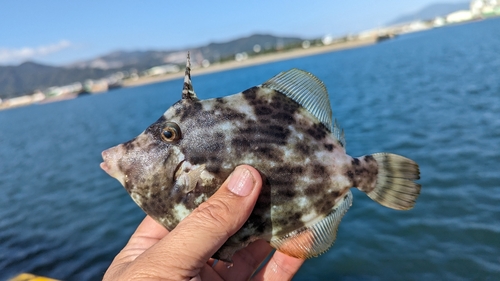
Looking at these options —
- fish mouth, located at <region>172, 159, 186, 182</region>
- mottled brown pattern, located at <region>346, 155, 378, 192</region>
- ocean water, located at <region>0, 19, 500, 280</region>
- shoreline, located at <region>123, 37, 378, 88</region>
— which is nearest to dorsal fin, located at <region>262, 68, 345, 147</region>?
mottled brown pattern, located at <region>346, 155, 378, 192</region>

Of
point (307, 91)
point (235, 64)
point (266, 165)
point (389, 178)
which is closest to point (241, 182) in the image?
point (266, 165)

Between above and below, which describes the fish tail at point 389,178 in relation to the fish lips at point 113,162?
below

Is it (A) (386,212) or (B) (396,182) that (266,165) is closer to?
(B) (396,182)

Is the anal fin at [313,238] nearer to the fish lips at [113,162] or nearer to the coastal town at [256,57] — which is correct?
the fish lips at [113,162]

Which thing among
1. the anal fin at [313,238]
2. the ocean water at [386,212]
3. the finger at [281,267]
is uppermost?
the anal fin at [313,238]

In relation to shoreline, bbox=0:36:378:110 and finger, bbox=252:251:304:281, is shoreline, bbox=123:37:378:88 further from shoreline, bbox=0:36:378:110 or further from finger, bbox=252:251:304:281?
finger, bbox=252:251:304:281

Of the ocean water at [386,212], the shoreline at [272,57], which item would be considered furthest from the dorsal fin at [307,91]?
the shoreline at [272,57]

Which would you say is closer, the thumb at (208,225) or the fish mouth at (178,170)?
the thumb at (208,225)
